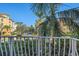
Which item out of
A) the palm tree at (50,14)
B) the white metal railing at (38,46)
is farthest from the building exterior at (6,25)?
the palm tree at (50,14)

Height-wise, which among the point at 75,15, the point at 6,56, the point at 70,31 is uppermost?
the point at 75,15

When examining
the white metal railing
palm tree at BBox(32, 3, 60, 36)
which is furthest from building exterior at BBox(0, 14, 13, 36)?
palm tree at BBox(32, 3, 60, 36)

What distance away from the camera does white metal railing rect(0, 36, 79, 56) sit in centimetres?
302

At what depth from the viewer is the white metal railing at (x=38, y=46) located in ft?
9.90

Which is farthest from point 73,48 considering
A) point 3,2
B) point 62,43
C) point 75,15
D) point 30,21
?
point 3,2

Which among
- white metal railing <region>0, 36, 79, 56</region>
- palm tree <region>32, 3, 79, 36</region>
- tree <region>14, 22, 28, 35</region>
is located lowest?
white metal railing <region>0, 36, 79, 56</region>

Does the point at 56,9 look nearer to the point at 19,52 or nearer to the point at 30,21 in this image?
the point at 30,21

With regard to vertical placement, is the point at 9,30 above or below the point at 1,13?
below

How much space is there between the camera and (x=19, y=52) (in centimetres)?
306

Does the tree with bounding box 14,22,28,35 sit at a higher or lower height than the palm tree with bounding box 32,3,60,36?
lower

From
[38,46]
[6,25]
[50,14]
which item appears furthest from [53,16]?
[6,25]

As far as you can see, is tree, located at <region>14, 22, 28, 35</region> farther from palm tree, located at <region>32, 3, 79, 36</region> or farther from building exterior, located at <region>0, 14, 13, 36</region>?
palm tree, located at <region>32, 3, 79, 36</region>

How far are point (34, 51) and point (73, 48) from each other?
18.6 inches

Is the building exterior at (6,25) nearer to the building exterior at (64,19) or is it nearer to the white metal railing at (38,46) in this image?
the white metal railing at (38,46)
